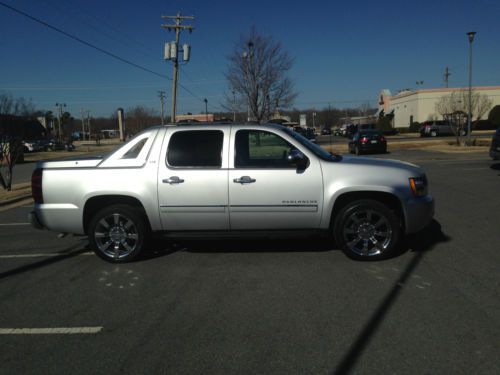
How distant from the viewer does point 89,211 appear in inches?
225

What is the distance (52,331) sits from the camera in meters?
3.76

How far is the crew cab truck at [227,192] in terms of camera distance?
531 cm

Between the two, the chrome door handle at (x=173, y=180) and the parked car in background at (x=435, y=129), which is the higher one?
the parked car in background at (x=435, y=129)

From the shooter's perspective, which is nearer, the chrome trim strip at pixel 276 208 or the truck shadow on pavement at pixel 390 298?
the truck shadow on pavement at pixel 390 298

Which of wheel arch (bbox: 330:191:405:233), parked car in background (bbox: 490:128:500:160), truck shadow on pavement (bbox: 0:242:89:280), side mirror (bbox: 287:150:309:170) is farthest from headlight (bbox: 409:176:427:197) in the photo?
parked car in background (bbox: 490:128:500:160)

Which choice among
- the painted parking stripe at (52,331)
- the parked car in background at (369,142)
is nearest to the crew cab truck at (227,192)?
the painted parking stripe at (52,331)

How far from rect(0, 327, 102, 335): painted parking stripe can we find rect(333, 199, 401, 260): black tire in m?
3.05

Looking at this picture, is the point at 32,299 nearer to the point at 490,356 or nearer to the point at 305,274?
the point at 305,274

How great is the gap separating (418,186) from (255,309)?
270 cm

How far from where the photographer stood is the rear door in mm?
5367

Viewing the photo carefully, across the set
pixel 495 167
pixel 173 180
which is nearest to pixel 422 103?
pixel 495 167

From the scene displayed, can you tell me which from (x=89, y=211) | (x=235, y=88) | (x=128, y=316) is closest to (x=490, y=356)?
(x=128, y=316)

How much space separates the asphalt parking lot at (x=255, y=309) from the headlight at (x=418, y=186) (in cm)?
83

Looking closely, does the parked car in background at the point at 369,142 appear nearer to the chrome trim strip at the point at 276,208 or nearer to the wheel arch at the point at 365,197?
the wheel arch at the point at 365,197
